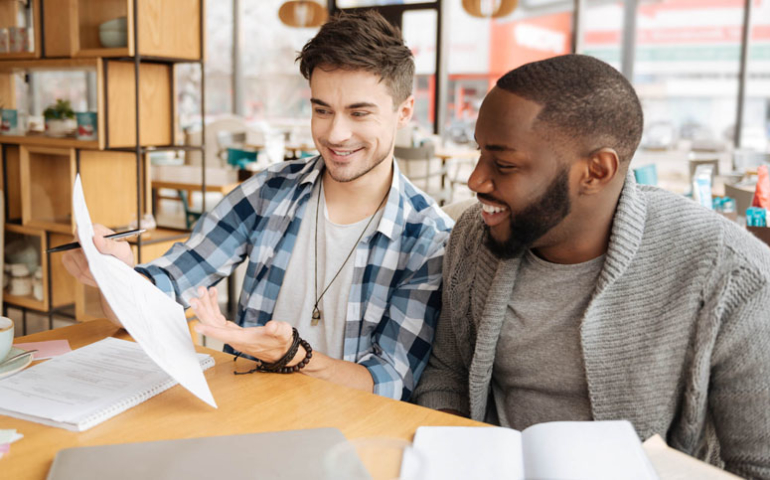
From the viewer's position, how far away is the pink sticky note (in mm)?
1124

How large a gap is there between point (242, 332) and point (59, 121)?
2.68 m

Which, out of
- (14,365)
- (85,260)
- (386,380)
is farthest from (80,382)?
(386,380)

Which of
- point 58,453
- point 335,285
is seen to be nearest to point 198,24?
point 335,285

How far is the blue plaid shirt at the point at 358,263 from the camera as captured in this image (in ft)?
4.39

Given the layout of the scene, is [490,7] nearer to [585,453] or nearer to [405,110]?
[405,110]

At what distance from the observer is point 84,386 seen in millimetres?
987

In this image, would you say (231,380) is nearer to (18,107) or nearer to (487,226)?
(487,226)

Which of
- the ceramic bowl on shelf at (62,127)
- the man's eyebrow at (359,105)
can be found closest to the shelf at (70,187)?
the ceramic bowl on shelf at (62,127)

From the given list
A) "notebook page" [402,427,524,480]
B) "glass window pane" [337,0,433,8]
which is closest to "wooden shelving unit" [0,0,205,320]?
"notebook page" [402,427,524,480]

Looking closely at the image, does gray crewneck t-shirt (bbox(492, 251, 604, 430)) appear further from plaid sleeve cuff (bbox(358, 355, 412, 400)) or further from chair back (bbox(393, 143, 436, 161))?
chair back (bbox(393, 143, 436, 161))

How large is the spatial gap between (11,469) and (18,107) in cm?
318

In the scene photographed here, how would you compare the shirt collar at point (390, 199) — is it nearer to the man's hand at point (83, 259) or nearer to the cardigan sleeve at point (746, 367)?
the man's hand at point (83, 259)

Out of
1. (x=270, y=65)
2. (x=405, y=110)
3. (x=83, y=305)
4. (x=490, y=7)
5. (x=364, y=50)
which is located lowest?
(x=83, y=305)

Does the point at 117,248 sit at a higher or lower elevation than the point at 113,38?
lower
